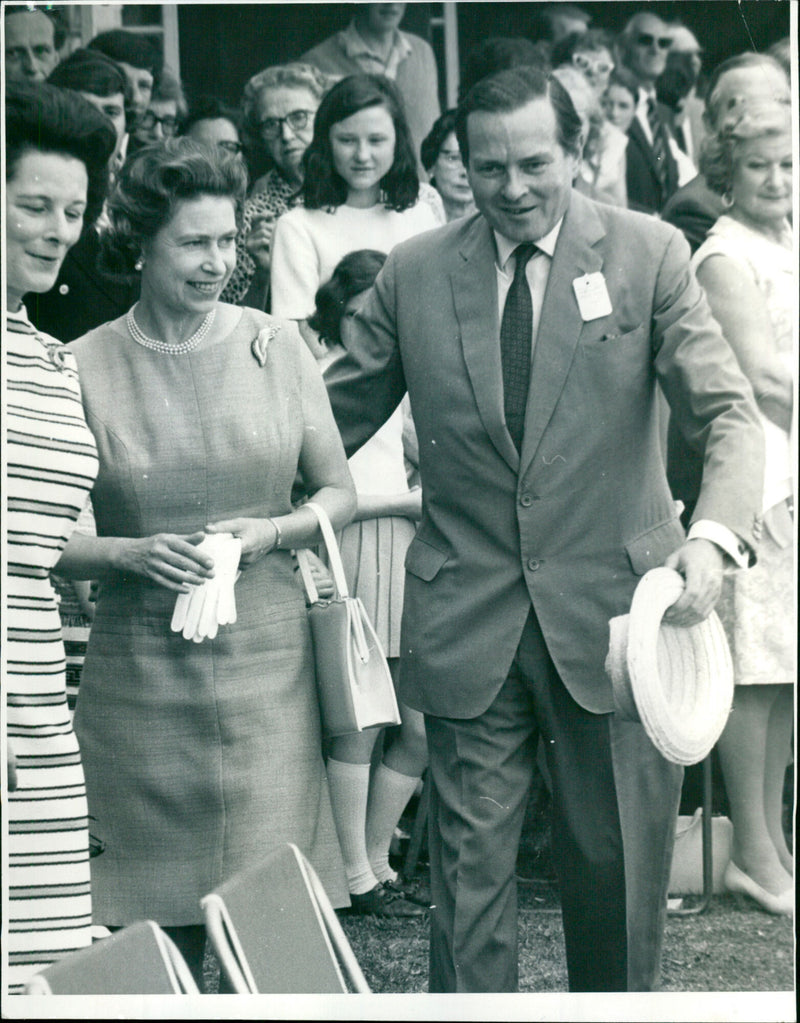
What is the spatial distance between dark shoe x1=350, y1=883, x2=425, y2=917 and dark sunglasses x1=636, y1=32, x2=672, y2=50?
247cm

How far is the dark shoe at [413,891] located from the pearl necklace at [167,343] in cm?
164

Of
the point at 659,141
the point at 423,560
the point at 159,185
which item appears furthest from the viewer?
the point at 659,141

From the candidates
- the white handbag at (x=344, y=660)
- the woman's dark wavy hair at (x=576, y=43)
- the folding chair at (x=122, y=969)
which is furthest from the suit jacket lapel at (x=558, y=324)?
the folding chair at (x=122, y=969)

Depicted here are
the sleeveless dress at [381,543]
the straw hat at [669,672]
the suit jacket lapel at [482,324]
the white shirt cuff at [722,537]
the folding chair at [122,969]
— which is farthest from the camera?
the sleeveless dress at [381,543]

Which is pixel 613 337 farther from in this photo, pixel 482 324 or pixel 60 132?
pixel 60 132

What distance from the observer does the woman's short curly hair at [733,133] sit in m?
4.07

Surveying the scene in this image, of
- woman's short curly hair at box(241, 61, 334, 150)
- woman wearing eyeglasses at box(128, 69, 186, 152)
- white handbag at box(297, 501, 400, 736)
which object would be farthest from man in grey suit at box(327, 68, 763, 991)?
woman wearing eyeglasses at box(128, 69, 186, 152)

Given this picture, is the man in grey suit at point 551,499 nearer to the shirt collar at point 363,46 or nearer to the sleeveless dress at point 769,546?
the sleeveless dress at point 769,546

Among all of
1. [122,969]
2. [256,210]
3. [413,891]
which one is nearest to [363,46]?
[256,210]

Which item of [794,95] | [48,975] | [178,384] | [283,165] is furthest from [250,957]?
[794,95]

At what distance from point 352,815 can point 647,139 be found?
2.14m

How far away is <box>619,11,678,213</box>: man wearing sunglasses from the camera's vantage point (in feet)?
14.0

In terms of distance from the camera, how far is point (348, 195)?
4.28 meters

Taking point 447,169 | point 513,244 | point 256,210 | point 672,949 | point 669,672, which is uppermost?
point 447,169
